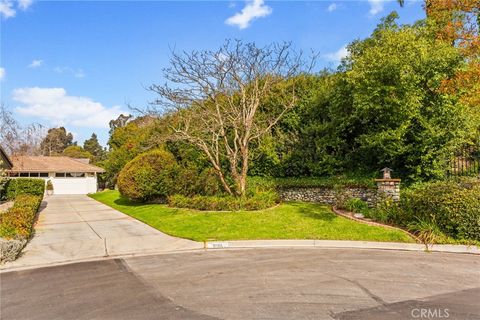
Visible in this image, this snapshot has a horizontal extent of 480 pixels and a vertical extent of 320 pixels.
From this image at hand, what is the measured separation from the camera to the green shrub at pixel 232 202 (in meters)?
14.2

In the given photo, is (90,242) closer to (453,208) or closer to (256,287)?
(256,287)

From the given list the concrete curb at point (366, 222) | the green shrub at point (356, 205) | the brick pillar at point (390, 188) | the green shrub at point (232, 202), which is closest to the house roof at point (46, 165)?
the green shrub at point (232, 202)

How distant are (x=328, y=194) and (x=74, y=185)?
31.1 meters

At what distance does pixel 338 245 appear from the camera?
9477 mm

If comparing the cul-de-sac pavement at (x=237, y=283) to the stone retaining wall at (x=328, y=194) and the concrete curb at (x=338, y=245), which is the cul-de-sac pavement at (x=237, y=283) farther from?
the stone retaining wall at (x=328, y=194)

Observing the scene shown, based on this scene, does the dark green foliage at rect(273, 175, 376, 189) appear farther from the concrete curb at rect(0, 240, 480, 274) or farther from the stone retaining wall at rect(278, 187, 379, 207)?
the concrete curb at rect(0, 240, 480, 274)

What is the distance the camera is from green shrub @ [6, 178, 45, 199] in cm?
2330

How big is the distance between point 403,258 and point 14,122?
29817mm

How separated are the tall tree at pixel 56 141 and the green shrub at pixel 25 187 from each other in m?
34.1

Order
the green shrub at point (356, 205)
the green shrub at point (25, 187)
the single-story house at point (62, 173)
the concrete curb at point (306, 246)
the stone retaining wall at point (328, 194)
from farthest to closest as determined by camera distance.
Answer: the single-story house at point (62, 173) < the green shrub at point (25, 187) < the stone retaining wall at point (328, 194) < the green shrub at point (356, 205) < the concrete curb at point (306, 246)

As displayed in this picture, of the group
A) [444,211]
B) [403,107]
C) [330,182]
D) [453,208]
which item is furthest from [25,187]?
[453,208]

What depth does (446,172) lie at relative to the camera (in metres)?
13.0

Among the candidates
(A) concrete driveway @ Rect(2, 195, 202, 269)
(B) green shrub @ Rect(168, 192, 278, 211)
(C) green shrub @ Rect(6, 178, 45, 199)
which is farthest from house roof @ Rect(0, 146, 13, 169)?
(B) green shrub @ Rect(168, 192, 278, 211)

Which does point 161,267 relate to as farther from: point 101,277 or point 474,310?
point 474,310
